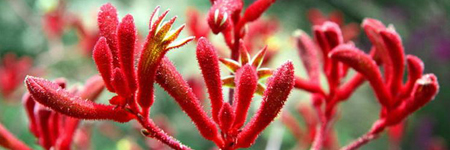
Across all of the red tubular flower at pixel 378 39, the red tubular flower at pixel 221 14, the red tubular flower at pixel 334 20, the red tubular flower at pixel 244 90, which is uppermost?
the red tubular flower at pixel 221 14

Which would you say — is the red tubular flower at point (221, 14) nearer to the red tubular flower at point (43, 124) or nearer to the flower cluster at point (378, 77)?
the flower cluster at point (378, 77)

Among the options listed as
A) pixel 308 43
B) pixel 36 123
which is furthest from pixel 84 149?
pixel 308 43

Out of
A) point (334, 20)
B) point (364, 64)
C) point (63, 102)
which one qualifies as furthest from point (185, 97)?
point (334, 20)

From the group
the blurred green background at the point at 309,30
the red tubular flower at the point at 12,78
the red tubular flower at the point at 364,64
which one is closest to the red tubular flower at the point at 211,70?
the red tubular flower at the point at 364,64

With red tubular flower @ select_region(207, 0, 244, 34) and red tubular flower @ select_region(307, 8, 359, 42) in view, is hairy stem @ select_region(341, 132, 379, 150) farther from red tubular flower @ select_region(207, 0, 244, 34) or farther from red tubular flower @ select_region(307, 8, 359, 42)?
red tubular flower @ select_region(307, 8, 359, 42)

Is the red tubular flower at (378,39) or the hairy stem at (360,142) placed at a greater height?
the red tubular flower at (378,39)

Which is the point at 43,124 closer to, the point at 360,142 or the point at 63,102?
the point at 63,102

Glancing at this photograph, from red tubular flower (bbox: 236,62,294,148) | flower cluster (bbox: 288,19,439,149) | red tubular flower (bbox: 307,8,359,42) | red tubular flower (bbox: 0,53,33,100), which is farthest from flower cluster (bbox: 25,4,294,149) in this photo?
red tubular flower (bbox: 0,53,33,100)

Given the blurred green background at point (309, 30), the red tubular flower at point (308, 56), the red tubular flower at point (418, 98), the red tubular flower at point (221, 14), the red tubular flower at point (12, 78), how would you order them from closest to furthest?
the red tubular flower at point (221, 14) < the red tubular flower at point (418, 98) < the red tubular flower at point (308, 56) < the red tubular flower at point (12, 78) < the blurred green background at point (309, 30)
